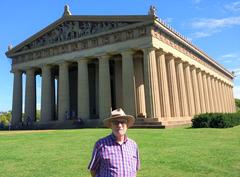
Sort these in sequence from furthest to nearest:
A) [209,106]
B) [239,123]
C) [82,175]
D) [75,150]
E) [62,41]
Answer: [209,106], [62,41], [239,123], [75,150], [82,175]

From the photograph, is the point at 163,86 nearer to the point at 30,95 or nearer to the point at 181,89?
the point at 181,89

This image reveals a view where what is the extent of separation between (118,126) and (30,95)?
51.5m

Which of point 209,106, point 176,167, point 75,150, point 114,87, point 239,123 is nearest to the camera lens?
point 176,167

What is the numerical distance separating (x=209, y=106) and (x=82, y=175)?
2222 inches

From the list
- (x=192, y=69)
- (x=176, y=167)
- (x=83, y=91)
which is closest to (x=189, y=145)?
(x=176, y=167)

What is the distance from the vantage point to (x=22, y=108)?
2231 inches

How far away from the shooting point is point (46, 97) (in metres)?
52.0

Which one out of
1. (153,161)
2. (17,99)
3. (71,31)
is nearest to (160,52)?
(71,31)

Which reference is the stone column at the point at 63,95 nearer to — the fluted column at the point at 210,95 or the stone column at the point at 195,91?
the stone column at the point at 195,91

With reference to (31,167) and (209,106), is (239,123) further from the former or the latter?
(31,167)

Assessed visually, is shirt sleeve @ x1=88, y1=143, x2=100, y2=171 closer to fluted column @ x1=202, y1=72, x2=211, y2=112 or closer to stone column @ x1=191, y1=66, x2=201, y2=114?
stone column @ x1=191, y1=66, x2=201, y2=114

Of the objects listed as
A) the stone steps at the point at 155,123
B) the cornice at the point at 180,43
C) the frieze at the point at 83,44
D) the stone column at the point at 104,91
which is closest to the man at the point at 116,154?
the stone steps at the point at 155,123

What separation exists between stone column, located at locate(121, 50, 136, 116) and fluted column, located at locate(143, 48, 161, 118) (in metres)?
2.23

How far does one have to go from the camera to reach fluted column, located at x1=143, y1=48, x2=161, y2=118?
134 feet
